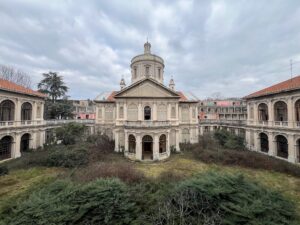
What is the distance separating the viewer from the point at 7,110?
21.3 metres

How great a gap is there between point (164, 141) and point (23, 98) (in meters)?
21.6

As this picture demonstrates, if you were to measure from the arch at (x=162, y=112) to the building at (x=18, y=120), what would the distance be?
19436 millimetres

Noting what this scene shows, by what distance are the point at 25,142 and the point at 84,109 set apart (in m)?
36.7

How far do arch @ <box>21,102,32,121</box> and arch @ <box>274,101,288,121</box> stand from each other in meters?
37.4

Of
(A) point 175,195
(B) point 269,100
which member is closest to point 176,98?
(B) point 269,100

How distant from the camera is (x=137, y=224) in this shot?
22.2 feet

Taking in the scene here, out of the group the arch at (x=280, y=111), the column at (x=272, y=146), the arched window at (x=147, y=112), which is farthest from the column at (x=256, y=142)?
the arched window at (x=147, y=112)

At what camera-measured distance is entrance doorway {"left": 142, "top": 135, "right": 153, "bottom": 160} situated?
74.3ft

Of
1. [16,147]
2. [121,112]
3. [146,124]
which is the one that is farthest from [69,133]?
[146,124]

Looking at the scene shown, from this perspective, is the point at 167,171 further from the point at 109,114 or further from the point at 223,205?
the point at 109,114

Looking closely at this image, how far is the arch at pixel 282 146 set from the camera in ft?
71.3

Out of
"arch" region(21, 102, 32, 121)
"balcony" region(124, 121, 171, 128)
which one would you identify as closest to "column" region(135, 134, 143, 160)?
"balcony" region(124, 121, 171, 128)

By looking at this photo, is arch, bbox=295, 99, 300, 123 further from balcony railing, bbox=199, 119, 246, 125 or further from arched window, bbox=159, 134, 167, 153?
arched window, bbox=159, 134, 167, 153

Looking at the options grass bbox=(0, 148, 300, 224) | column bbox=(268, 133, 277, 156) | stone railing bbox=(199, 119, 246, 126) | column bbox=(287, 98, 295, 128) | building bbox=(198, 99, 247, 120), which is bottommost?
grass bbox=(0, 148, 300, 224)
